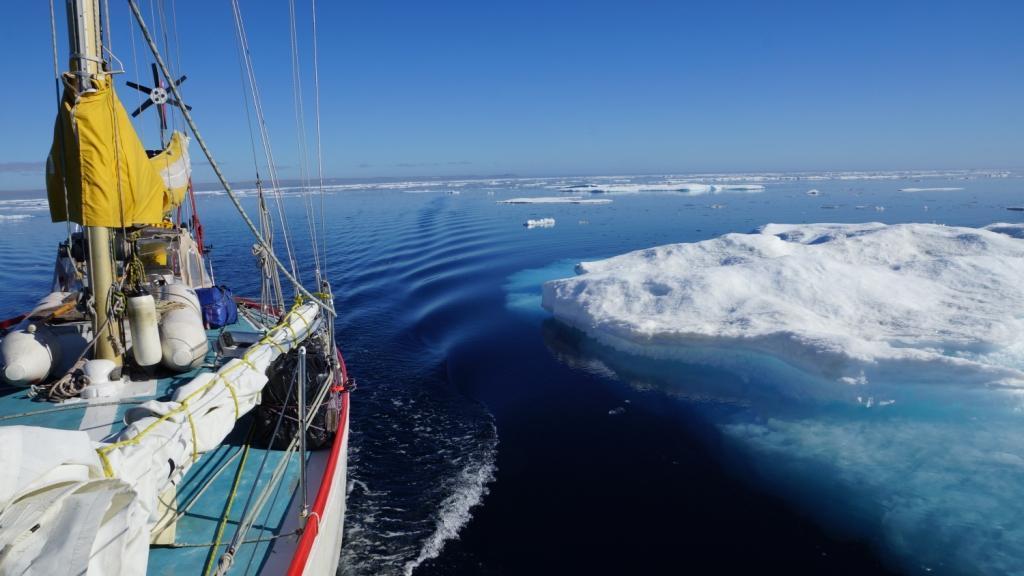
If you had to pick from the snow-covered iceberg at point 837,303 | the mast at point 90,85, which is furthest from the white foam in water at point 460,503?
the snow-covered iceberg at point 837,303

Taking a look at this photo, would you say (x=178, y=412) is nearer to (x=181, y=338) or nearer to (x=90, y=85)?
(x=181, y=338)

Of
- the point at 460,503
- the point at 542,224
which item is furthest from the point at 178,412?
the point at 542,224

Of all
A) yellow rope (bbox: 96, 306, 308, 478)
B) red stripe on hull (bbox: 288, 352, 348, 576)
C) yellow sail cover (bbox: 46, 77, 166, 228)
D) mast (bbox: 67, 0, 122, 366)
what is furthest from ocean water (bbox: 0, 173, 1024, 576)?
yellow sail cover (bbox: 46, 77, 166, 228)

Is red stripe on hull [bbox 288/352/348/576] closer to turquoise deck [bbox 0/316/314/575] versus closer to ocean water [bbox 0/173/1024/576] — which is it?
turquoise deck [bbox 0/316/314/575]

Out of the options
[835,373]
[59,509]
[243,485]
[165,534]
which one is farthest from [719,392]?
[59,509]

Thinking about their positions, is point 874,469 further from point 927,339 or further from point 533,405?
point 533,405

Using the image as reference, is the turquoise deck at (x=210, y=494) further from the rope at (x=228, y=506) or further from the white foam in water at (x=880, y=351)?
the white foam in water at (x=880, y=351)

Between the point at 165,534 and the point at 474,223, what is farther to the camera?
the point at 474,223
